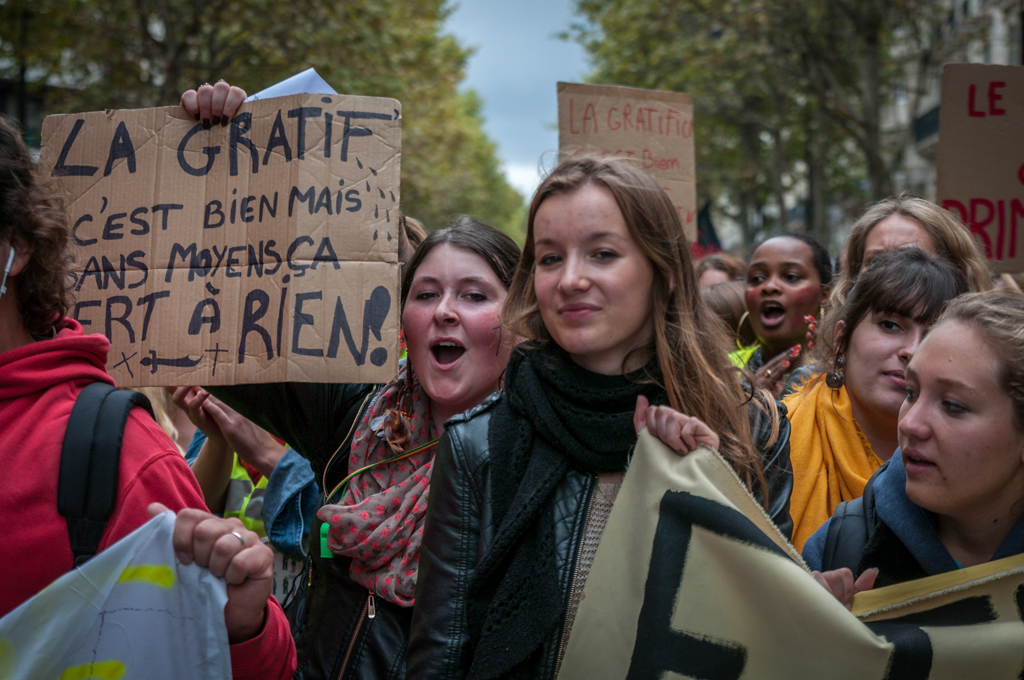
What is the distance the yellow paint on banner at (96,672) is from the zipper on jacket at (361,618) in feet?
2.23

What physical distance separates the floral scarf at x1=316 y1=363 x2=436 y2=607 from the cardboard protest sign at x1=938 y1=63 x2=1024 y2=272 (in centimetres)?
260

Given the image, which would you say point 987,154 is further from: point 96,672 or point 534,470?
point 96,672

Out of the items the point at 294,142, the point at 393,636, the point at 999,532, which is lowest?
the point at 393,636

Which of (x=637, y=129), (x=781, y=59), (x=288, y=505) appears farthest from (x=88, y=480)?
(x=781, y=59)

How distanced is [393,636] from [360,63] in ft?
42.6

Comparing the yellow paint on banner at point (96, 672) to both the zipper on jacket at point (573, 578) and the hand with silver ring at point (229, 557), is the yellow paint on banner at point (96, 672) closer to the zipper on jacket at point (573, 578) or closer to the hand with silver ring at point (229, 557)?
the hand with silver ring at point (229, 557)

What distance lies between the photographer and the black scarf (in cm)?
177

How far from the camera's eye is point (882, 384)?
260 centimetres

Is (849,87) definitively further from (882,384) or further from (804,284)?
(882,384)

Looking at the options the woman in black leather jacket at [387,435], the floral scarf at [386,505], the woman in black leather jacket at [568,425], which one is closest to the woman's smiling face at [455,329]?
the woman in black leather jacket at [387,435]

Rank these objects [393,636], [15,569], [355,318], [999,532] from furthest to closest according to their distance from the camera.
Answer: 1. [355,318]
2. [393,636]
3. [999,532]
4. [15,569]

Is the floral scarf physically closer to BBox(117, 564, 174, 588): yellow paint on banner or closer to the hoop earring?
BBox(117, 564, 174, 588): yellow paint on banner

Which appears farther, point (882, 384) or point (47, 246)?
point (882, 384)

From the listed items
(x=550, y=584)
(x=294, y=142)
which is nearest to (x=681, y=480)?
(x=550, y=584)
